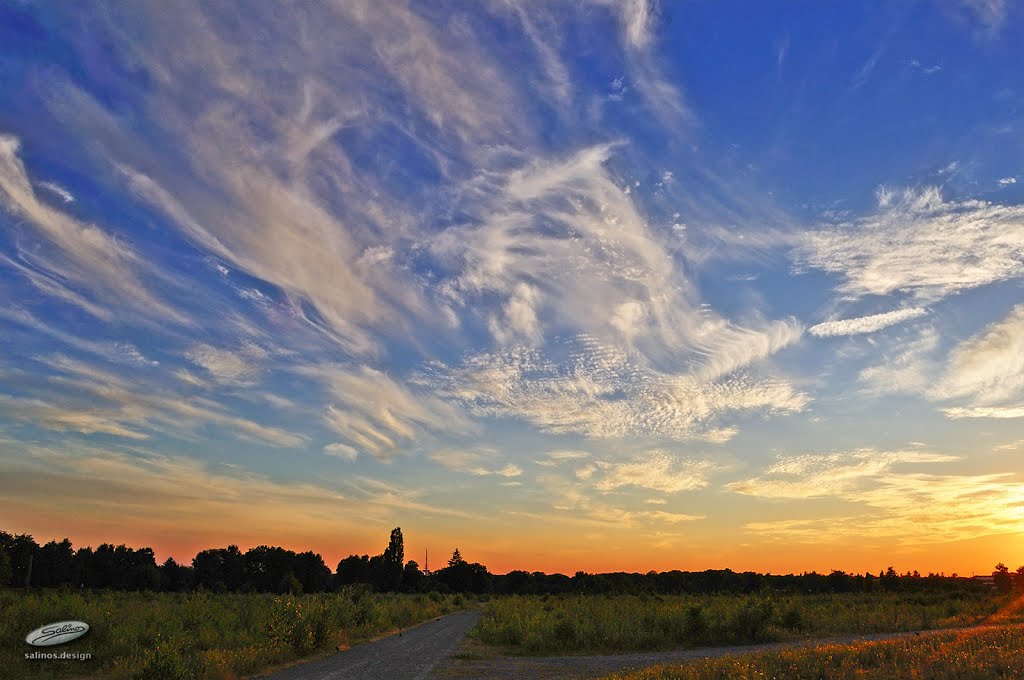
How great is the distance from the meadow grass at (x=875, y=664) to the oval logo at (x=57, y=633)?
17686 mm

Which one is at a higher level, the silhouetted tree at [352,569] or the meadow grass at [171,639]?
the silhouetted tree at [352,569]

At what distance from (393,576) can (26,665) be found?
461 ft

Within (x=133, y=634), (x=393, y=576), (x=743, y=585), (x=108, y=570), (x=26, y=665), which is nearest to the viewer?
(x=26, y=665)

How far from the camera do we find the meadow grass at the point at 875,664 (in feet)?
50.2

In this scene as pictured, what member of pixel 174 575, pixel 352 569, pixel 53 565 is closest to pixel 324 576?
pixel 352 569

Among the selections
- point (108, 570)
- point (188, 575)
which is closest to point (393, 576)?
point (188, 575)

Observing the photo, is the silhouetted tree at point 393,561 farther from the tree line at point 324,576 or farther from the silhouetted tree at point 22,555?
the silhouetted tree at point 22,555

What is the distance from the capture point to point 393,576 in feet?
501

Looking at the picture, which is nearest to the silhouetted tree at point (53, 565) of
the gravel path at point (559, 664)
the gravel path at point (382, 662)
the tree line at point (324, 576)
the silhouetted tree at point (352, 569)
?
the tree line at point (324, 576)

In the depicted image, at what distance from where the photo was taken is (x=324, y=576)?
6014 inches

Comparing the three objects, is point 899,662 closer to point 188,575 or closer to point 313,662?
point 313,662

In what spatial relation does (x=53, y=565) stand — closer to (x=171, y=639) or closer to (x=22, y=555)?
(x=22, y=555)

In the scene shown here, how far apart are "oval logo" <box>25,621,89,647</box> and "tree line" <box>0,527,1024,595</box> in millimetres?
82096

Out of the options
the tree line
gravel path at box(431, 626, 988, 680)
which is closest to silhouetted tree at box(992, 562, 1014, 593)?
the tree line
